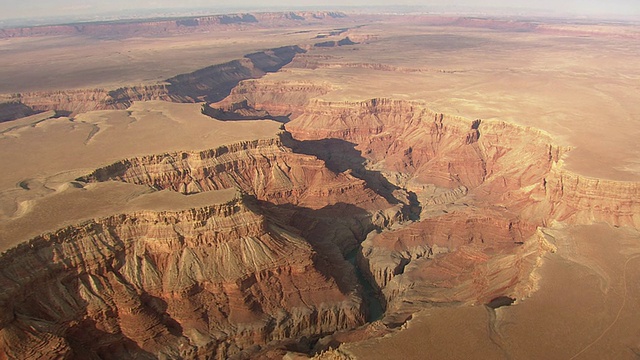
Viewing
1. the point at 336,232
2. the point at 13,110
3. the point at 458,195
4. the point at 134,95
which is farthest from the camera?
the point at 134,95

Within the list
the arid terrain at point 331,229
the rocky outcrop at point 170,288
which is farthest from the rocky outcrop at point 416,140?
the rocky outcrop at point 170,288

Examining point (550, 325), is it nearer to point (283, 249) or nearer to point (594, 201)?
point (283, 249)

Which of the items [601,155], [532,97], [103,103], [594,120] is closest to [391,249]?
[601,155]

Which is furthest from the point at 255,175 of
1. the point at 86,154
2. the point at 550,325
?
the point at 550,325

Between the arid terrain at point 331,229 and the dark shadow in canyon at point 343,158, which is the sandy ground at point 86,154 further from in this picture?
the dark shadow in canyon at point 343,158

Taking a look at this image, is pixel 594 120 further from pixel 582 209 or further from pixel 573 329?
pixel 573 329

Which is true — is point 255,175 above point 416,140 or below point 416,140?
above
